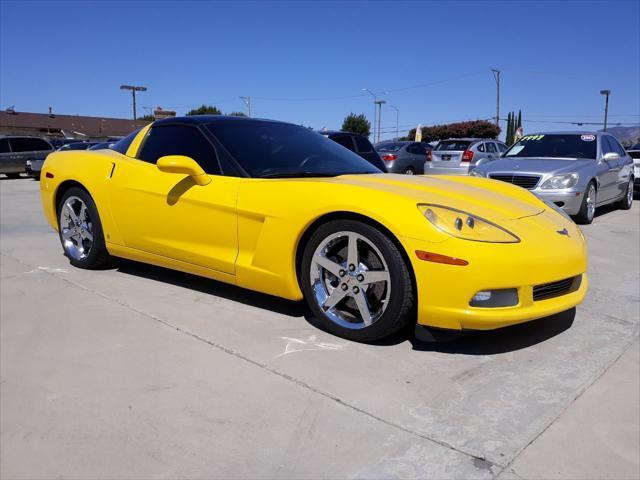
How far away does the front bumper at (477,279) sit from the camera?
8.65 feet

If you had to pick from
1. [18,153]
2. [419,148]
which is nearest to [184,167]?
[419,148]

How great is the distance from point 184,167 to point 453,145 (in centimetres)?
1345

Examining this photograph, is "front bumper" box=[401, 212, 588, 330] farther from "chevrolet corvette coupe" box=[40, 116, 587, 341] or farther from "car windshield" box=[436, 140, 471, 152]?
"car windshield" box=[436, 140, 471, 152]

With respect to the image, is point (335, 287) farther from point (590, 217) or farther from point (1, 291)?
point (590, 217)

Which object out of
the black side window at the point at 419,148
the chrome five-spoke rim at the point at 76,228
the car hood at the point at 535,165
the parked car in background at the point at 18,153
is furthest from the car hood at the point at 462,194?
the parked car in background at the point at 18,153

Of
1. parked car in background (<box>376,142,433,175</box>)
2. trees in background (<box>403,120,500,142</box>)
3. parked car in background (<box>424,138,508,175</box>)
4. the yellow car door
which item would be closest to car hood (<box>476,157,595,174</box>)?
the yellow car door

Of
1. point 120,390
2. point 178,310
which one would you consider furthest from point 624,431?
point 178,310

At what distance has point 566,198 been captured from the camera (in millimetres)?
7172

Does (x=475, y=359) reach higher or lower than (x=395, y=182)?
lower

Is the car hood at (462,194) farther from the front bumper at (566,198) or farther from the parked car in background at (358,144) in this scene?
the parked car in background at (358,144)

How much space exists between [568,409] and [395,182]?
1.59m

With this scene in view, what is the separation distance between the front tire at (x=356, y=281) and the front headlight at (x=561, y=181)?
5191 mm

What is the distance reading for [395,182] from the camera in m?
3.33

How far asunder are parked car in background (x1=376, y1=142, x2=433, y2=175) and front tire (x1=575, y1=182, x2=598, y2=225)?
9244mm
